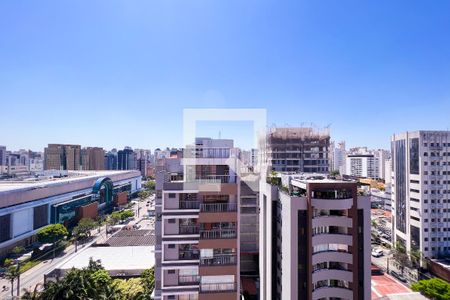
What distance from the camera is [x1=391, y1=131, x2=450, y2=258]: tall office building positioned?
844 inches

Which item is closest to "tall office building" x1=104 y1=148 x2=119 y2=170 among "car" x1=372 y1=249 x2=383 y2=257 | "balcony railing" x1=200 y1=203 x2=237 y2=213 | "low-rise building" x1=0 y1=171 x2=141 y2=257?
"low-rise building" x1=0 y1=171 x2=141 y2=257

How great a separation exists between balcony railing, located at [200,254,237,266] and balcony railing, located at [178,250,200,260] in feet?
0.96

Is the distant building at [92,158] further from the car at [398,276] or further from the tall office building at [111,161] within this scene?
the car at [398,276]

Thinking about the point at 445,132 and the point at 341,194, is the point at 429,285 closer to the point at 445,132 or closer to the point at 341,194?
the point at 341,194

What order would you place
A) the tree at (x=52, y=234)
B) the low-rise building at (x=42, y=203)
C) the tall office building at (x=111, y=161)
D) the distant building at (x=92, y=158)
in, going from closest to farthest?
1. the low-rise building at (x=42, y=203)
2. the tree at (x=52, y=234)
3. the distant building at (x=92, y=158)
4. the tall office building at (x=111, y=161)

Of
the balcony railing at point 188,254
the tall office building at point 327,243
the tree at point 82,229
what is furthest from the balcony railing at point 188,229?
the tree at point 82,229

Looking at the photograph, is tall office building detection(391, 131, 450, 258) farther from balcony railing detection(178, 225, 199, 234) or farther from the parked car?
balcony railing detection(178, 225, 199, 234)

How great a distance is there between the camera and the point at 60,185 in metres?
29.9

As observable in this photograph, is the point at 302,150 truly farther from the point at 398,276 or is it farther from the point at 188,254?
the point at 188,254

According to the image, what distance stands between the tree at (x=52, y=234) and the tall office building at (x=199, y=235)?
20818 mm

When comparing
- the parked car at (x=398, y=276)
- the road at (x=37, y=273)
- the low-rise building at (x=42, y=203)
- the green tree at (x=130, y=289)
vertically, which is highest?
the low-rise building at (x=42, y=203)

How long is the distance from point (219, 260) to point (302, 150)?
60.6 ft

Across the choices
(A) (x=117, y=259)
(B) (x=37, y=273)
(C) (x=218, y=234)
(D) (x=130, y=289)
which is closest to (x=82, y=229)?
(B) (x=37, y=273)

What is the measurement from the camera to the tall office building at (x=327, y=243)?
9.43m
